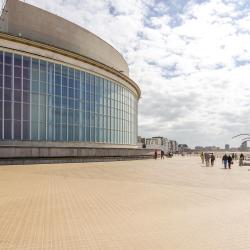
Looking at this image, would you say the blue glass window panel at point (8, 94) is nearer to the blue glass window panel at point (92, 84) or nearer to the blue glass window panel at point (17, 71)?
the blue glass window panel at point (17, 71)

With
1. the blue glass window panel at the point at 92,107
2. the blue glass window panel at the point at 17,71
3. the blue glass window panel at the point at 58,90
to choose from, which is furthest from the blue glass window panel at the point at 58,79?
the blue glass window panel at the point at 92,107

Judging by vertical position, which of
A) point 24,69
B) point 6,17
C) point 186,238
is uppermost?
point 6,17

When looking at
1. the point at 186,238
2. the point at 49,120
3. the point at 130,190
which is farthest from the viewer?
the point at 49,120

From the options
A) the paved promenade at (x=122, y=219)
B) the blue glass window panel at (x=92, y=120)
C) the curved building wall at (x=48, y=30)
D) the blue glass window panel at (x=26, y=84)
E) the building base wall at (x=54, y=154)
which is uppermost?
the curved building wall at (x=48, y=30)

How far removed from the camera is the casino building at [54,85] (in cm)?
3325

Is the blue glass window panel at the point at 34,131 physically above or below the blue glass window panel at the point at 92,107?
below

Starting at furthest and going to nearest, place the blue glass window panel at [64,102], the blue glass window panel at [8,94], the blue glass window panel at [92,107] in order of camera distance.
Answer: the blue glass window panel at [92,107], the blue glass window panel at [64,102], the blue glass window panel at [8,94]

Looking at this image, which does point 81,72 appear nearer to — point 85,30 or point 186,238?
point 85,30

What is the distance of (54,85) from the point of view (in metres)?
38.0

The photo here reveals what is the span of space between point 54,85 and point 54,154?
8.55 metres

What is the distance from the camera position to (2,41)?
1268 inches

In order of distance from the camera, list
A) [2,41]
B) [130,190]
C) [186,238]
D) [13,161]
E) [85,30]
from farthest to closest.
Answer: [85,30]
[2,41]
[13,161]
[130,190]
[186,238]

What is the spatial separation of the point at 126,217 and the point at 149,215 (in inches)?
27.2

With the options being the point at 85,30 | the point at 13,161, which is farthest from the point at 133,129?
the point at 13,161
